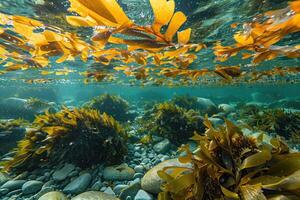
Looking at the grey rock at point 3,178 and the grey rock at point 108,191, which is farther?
the grey rock at point 3,178

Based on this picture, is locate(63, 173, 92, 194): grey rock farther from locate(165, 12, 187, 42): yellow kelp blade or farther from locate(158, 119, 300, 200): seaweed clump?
locate(165, 12, 187, 42): yellow kelp blade

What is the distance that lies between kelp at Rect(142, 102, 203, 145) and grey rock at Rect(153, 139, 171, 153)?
0.52m

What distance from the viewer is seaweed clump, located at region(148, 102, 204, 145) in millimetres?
6688

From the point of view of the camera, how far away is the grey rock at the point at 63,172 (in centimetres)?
423

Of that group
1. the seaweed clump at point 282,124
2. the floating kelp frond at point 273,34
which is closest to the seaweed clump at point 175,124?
the seaweed clump at point 282,124

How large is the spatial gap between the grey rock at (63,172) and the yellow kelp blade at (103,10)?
416cm

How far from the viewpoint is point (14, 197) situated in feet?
12.2

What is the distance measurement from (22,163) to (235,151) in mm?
4951

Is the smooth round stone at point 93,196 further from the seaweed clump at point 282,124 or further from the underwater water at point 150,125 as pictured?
the seaweed clump at point 282,124

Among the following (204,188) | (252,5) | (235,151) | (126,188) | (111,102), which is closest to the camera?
(204,188)

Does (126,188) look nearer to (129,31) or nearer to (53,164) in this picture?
(53,164)

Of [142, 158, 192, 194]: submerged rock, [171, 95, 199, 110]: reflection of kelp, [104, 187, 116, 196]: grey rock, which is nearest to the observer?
[142, 158, 192, 194]: submerged rock

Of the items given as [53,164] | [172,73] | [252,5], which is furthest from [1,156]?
[252,5]

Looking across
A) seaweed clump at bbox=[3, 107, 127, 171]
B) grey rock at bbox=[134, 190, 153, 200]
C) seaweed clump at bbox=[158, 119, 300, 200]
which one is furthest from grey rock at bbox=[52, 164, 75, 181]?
seaweed clump at bbox=[158, 119, 300, 200]
